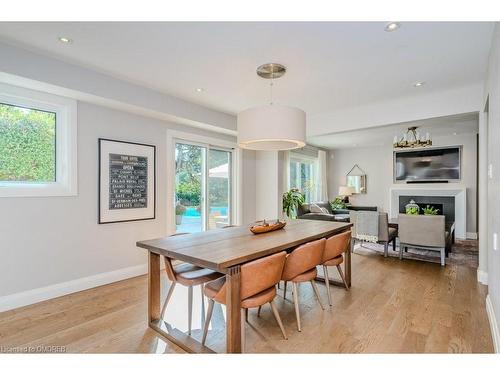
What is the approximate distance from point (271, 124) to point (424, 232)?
3.33 meters

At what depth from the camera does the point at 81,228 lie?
10.6 ft

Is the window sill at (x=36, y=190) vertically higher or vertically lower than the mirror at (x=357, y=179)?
lower

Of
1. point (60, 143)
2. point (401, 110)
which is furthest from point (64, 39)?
point (401, 110)

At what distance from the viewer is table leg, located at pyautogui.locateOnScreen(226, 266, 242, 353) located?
1.78 metres

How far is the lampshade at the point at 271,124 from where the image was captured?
2443 millimetres

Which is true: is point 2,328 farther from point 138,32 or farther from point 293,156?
point 293,156

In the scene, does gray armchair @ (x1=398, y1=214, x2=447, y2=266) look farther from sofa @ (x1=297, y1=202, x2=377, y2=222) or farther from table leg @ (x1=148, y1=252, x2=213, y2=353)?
table leg @ (x1=148, y1=252, x2=213, y2=353)

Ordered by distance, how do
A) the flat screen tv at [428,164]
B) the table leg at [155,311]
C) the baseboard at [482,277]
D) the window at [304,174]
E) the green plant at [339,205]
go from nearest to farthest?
the table leg at [155,311]
the baseboard at [482,277]
the flat screen tv at [428,164]
the window at [304,174]
the green plant at [339,205]

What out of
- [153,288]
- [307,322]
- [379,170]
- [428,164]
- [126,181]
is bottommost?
[307,322]

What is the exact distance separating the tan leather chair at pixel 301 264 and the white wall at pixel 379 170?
20.1ft

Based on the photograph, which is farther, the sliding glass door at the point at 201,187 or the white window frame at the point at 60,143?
the sliding glass door at the point at 201,187

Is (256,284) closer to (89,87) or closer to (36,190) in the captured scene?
(36,190)

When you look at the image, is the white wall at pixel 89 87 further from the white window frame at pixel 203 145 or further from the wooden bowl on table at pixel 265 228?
the wooden bowl on table at pixel 265 228

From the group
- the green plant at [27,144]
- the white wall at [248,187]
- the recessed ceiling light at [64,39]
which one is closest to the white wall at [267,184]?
the white wall at [248,187]
